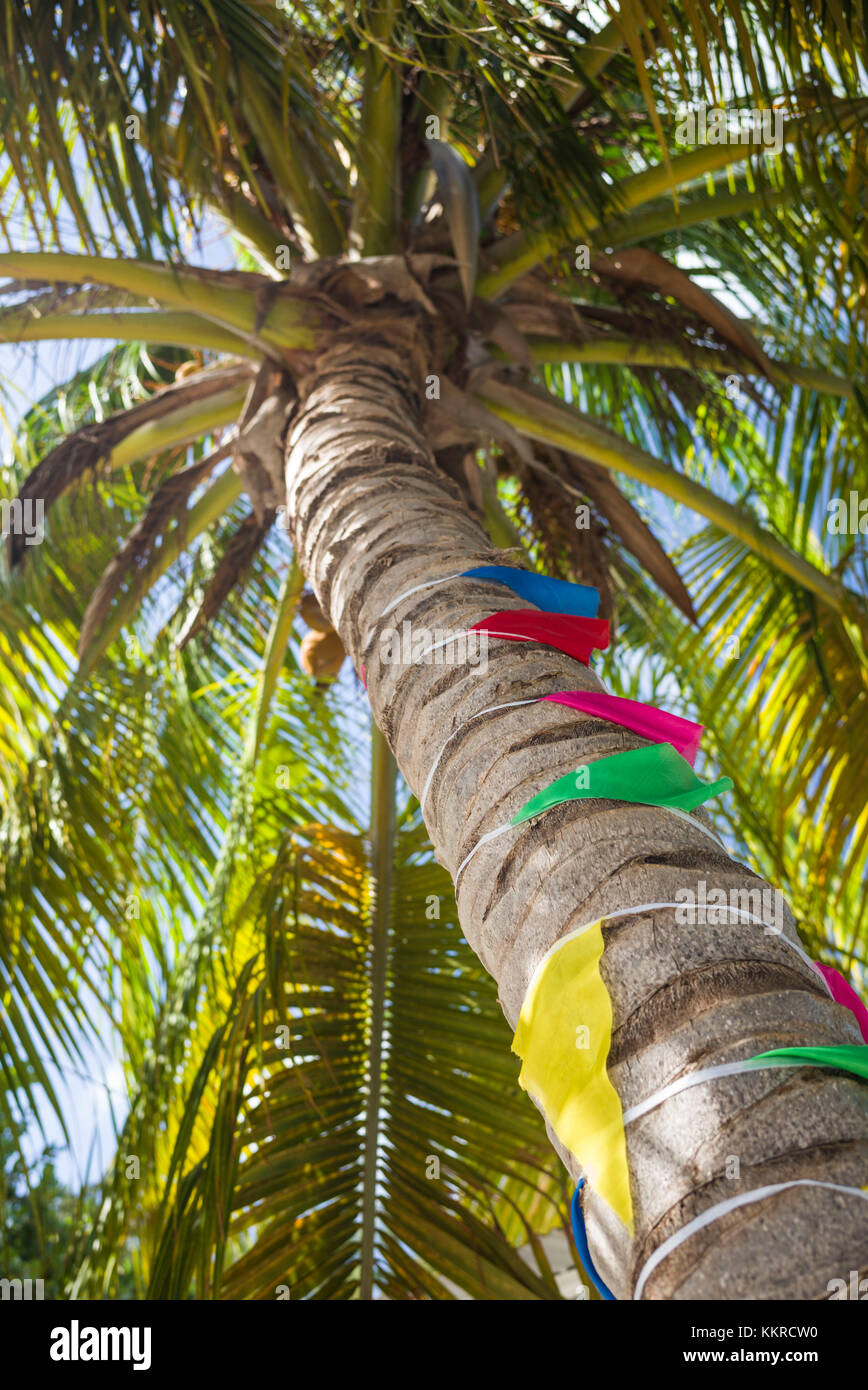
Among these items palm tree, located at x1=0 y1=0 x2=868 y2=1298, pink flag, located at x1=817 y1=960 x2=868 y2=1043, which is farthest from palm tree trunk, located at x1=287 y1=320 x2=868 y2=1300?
pink flag, located at x1=817 y1=960 x2=868 y2=1043

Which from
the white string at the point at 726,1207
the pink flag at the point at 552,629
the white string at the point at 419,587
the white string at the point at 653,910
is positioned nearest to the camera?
the white string at the point at 726,1207

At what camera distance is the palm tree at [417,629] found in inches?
44.2

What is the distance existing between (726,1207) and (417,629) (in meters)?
1.06

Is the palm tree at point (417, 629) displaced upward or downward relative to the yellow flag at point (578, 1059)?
upward

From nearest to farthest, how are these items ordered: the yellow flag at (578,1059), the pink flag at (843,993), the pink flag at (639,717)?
1. the yellow flag at (578,1059)
2. the pink flag at (843,993)
3. the pink flag at (639,717)

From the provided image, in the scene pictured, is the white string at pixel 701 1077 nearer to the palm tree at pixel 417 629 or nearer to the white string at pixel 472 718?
the palm tree at pixel 417 629

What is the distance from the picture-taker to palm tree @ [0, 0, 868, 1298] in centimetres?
112

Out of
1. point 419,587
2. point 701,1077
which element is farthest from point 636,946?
point 419,587

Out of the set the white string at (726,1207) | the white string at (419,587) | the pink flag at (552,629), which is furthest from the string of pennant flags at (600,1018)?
the white string at (419,587)

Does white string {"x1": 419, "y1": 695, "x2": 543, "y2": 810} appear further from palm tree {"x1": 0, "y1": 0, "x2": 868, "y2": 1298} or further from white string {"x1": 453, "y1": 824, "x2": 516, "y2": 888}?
white string {"x1": 453, "y1": 824, "x2": 516, "y2": 888}

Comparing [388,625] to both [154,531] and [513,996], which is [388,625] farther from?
[154,531]

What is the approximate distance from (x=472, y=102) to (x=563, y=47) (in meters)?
0.35

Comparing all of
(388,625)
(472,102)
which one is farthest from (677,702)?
(388,625)
